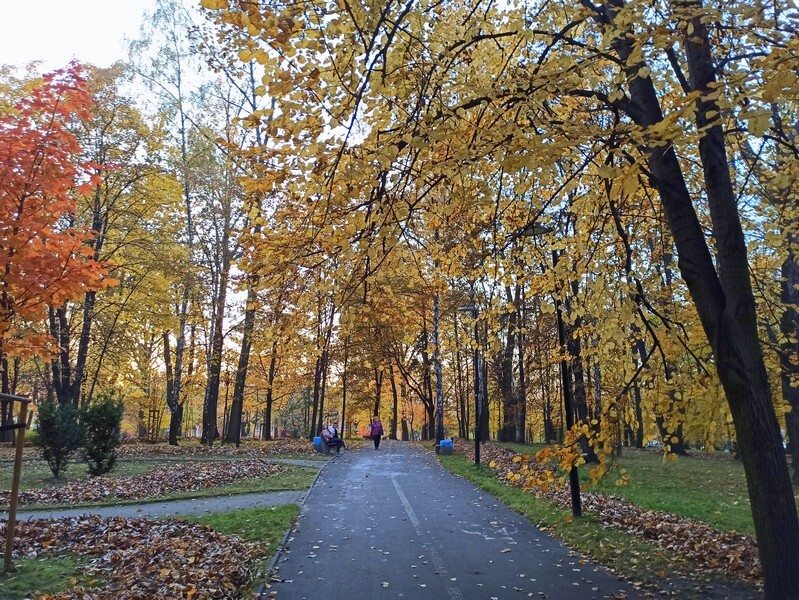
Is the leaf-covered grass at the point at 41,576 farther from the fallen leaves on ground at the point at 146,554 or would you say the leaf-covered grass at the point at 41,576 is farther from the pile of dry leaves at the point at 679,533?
the pile of dry leaves at the point at 679,533

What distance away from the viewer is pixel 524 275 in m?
7.20

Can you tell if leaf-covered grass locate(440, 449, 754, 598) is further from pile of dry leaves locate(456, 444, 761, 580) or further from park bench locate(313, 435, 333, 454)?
park bench locate(313, 435, 333, 454)

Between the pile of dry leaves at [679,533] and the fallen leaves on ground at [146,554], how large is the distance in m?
3.09

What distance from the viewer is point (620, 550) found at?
694cm

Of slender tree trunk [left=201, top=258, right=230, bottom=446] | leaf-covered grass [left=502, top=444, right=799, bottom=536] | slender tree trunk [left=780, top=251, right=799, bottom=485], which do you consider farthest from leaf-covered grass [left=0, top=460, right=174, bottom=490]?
slender tree trunk [left=780, top=251, right=799, bottom=485]

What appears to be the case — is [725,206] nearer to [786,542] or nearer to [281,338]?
[786,542]

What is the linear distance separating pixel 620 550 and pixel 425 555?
2426mm

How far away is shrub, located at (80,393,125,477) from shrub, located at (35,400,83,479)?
25 cm

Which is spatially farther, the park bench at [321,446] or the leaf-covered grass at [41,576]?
the park bench at [321,446]

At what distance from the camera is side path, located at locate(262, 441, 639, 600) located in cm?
556

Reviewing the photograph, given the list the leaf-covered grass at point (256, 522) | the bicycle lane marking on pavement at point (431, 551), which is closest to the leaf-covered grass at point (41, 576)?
the leaf-covered grass at point (256, 522)

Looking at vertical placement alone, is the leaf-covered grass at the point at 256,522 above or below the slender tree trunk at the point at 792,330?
below

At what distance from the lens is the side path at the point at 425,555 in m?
5.56

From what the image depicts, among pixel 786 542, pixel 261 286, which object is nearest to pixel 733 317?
pixel 786 542
